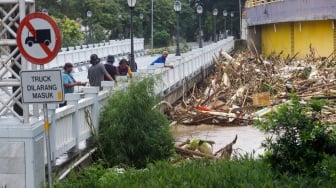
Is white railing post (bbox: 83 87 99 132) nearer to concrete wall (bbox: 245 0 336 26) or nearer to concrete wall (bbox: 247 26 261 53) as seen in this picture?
concrete wall (bbox: 245 0 336 26)

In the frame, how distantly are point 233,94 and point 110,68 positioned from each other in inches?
286

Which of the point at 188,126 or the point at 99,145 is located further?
the point at 188,126

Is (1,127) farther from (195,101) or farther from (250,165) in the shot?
(195,101)

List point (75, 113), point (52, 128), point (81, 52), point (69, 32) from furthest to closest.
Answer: point (69, 32) → point (81, 52) → point (75, 113) → point (52, 128)

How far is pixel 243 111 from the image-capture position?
779 inches

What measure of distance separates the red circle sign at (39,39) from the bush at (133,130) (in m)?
3.53

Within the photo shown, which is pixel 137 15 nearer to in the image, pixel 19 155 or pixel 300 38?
pixel 300 38

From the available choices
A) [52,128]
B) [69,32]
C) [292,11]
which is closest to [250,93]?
[52,128]

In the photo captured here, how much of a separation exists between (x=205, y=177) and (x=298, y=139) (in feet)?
4.34

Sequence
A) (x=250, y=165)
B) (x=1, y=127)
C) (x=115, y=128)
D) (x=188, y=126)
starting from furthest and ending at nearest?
(x=188, y=126), (x=115, y=128), (x=250, y=165), (x=1, y=127)

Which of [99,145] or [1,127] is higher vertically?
[1,127]

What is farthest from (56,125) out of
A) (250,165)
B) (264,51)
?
(264,51)

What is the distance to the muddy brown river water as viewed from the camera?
15969mm

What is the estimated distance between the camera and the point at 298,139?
8.62 meters
